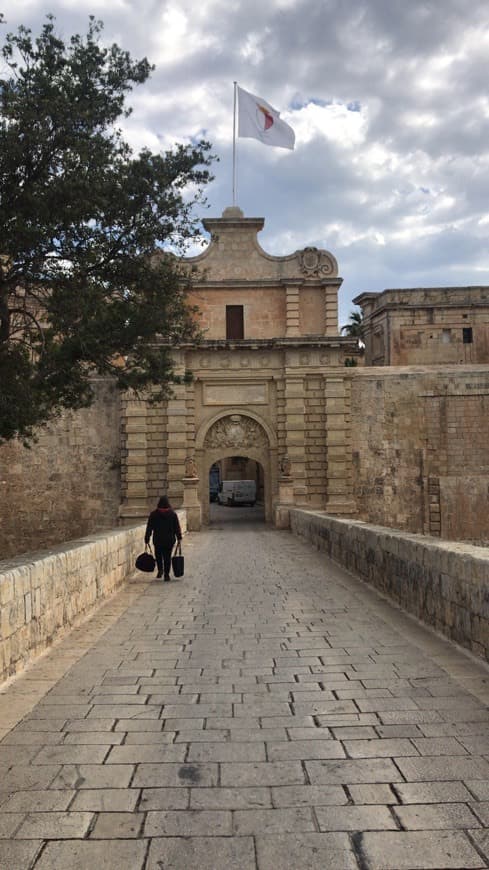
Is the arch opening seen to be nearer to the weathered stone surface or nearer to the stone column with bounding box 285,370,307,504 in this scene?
the stone column with bounding box 285,370,307,504

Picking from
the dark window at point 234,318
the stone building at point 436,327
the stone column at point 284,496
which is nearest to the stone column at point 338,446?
the stone column at point 284,496

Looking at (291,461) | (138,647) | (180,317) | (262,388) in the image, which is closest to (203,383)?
(262,388)

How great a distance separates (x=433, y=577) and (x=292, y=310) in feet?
59.7

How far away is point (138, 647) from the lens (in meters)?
5.95

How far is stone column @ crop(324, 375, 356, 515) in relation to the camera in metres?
23.0

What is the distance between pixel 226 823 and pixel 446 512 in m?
22.0

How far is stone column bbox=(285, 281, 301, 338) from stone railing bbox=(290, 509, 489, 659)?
553 inches

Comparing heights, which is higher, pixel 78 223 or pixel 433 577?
pixel 78 223

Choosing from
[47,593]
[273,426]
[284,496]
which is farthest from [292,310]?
[47,593]

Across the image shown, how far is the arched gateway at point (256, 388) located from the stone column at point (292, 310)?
0.04 m

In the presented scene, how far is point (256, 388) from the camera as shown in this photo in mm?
23781

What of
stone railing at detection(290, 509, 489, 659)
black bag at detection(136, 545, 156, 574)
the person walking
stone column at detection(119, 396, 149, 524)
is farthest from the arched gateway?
black bag at detection(136, 545, 156, 574)

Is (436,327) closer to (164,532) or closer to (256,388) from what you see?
(256,388)

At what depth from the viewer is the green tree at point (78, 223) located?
1120cm
